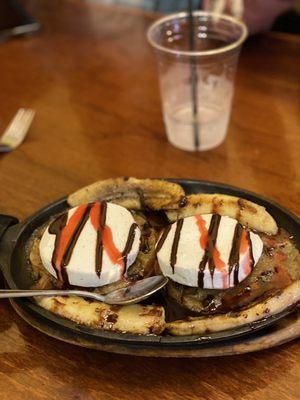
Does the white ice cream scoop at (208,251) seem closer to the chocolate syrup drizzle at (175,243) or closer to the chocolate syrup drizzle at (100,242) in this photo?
the chocolate syrup drizzle at (175,243)

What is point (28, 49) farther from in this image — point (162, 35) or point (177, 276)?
point (177, 276)

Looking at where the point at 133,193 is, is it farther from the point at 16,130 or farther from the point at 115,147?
the point at 16,130

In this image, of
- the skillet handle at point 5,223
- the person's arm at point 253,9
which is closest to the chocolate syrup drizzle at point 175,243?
the skillet handle at point 5,223

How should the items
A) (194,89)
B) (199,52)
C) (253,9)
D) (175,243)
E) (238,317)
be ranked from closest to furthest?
(238,317) → (175,243) → (199,52) → (194,89) → (253,9)

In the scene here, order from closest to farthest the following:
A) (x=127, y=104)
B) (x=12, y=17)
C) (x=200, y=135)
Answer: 1. (x=200, y=135)
2. (x=127, y=104)
3. (x=12, y=17)

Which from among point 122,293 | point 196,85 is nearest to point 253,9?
point 196,85

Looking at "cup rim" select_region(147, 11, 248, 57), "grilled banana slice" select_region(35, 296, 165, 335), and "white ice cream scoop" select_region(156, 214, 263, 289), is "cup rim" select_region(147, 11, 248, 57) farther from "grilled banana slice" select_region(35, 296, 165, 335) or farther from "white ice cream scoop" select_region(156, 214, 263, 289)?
"grilled banana slice" select_region(35, 296, 165, 335)

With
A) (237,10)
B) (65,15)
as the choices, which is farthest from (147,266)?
(65,15)
